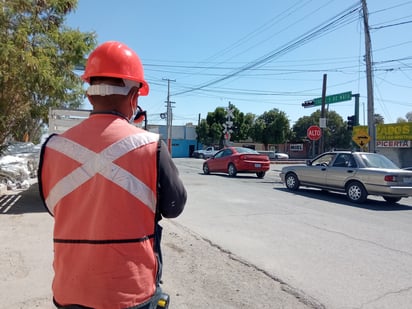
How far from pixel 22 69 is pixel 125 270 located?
6304 millimetres

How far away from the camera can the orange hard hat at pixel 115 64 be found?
1798mm

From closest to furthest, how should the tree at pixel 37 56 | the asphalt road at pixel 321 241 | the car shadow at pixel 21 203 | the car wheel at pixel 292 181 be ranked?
the asphalt road at pixel 321 241 < the tree at pixel 37 56 < the car shadow at pixel 21 203 < the car wheel at pixel 292 181

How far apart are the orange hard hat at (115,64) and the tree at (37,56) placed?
5.09 m

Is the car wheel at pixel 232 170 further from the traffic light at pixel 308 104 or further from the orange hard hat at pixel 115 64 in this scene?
the orange hard hat at pixel 115 64

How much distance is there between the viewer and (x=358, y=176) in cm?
1124

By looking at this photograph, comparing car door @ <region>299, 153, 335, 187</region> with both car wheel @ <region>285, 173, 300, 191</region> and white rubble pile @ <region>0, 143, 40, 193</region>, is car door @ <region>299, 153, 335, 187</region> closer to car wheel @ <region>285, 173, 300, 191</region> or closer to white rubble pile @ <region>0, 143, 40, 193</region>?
car wheel @ <region>285, 173, 300, 191</region>

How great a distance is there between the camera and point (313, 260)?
5.28 meters

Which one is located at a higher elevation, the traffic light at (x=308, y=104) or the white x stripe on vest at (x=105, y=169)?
the traffic light at (x=308, y=104)

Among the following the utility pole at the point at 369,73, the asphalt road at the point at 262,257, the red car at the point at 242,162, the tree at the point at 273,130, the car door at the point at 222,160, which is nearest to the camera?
the asphalt road at the point at 262,257

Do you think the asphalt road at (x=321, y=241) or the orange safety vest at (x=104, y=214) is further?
the asphalt road at (x=321, y=241)

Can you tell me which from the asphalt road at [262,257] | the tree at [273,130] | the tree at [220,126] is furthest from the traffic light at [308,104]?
the tree at [273,130]

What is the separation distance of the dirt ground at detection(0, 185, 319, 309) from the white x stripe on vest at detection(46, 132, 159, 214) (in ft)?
7.91

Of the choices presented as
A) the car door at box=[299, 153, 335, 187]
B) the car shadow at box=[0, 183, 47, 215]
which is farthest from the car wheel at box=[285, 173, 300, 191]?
the car shadow at box=[0, 183, 47, 215]

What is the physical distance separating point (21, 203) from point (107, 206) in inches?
343
